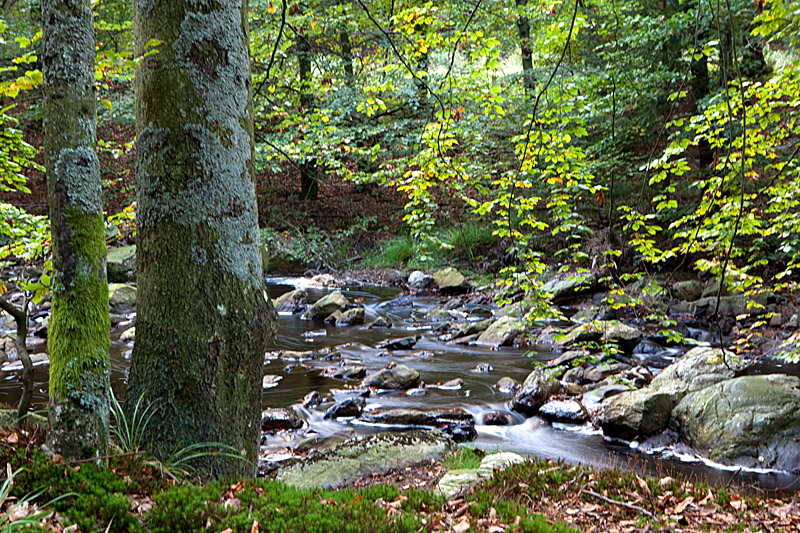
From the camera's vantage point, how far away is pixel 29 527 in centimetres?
226

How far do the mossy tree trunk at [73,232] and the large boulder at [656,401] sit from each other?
5.77 meters

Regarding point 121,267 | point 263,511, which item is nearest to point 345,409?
point 263,511

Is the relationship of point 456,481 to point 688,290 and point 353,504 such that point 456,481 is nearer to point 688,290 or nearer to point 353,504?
point 353,504

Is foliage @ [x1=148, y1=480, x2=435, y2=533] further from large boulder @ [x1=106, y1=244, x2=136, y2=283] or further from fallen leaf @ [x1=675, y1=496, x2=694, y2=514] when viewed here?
large boulder @ [x1=106, y1=244, x2=136, y2=283]

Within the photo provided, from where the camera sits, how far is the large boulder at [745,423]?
5.86 m

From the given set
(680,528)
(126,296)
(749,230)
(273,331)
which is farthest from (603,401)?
(126,296)

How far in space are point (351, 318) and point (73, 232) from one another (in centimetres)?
1082

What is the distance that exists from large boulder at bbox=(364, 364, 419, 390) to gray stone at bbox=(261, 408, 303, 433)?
1738 millimetres

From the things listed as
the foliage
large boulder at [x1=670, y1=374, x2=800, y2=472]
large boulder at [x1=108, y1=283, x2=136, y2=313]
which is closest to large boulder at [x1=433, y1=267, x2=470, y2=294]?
large boulder at [x1=108, y1=283, x2=136, y2=313]

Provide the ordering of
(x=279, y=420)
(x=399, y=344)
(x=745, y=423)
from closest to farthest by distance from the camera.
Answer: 1. (x=745, y=423)
2. (x=279, y=420)
3. (x=399, y=344)

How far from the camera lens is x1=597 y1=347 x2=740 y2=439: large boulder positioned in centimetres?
664

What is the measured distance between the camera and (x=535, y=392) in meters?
7.87

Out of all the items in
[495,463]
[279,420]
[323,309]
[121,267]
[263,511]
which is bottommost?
[279,420]

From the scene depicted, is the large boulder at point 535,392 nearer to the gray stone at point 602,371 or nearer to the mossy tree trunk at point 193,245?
the gray stone at point 602,371
